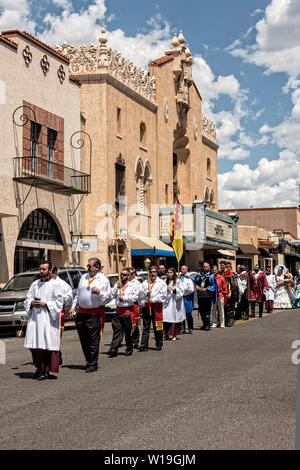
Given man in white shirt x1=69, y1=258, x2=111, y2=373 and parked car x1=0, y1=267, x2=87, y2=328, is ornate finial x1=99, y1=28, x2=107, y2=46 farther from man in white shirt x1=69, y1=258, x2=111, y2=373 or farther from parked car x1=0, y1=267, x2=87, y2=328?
man in white shirt x1=69, y1=258, x2=111, y2=373

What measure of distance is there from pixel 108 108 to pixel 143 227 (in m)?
7.19

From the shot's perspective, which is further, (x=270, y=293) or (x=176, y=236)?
(x=176, y=236)

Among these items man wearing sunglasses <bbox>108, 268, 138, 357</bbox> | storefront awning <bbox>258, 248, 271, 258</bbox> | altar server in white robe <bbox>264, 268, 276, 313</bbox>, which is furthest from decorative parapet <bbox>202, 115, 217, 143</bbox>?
man wearing sunglasses <bbox>108, 268, 138, 357</bbox>

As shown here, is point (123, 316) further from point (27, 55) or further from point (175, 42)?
point (175, 42)

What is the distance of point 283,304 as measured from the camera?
30.3 meters

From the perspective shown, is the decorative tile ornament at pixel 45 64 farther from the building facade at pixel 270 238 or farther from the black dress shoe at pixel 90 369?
the building facade at pixel 270 238

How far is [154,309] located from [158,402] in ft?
22.6

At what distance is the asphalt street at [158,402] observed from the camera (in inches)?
257

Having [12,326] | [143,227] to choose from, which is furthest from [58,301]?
[143,227]

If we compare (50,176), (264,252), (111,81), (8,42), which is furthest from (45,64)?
(264,252)

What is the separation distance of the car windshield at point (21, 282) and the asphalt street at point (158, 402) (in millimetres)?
6164

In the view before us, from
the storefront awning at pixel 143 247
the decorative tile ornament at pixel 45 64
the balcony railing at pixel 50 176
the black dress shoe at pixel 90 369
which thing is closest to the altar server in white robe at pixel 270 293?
the storefront awning at pixel 143 247

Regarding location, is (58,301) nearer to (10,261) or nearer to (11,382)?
(11,382)

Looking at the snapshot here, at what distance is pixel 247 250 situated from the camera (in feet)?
186
